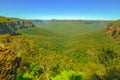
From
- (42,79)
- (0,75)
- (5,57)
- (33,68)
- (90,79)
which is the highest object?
(5,57)

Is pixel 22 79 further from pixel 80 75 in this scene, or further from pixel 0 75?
pixel 80 75

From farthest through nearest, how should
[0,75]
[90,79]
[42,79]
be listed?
[90,79] → [42,79] → [0,75]

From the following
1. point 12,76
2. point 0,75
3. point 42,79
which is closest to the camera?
point 0,75

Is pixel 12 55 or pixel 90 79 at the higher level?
pixel 12 55

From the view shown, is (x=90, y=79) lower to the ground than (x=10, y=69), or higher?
lower

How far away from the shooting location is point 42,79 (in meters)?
60.2

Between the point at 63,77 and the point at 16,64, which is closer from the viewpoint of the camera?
the point at 63,77

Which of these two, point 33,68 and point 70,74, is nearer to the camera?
point 70,74

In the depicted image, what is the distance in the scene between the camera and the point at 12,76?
1513 inches

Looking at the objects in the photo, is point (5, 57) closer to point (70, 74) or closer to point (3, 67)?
point (3, 67)

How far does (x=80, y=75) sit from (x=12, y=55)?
502 inches

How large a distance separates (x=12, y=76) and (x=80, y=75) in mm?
12127

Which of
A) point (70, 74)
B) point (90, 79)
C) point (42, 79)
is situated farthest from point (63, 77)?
point (90, 79)

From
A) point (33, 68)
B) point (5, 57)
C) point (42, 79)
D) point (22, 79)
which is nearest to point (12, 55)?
point (5, 57)
